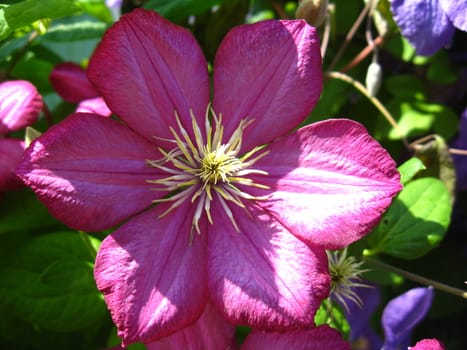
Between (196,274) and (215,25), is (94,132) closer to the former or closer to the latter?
(196,274)

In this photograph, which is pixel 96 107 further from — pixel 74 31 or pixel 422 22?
pixel 422 22

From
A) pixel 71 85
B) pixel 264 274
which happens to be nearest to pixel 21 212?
pixel 71 85

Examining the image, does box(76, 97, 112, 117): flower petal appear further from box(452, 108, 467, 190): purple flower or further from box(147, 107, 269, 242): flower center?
box(452, 108, 467, 190): purple flower

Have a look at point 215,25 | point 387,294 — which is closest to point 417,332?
point 387,294

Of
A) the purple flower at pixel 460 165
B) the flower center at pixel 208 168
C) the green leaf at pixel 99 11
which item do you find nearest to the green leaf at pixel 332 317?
the flower center at pixel 208 168

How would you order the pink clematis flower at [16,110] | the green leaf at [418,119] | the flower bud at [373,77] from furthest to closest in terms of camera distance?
the green leaf at [418,119] → the flower bud at [373,77] → the pink clematis flower at [16,110]

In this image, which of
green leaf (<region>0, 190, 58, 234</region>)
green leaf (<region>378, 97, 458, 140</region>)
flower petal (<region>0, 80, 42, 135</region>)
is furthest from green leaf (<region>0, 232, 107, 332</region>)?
green leaf (<region>378, 97, 458, 140</region>)

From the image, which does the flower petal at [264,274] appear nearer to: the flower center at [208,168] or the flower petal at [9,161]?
the flower center at [208,168]
